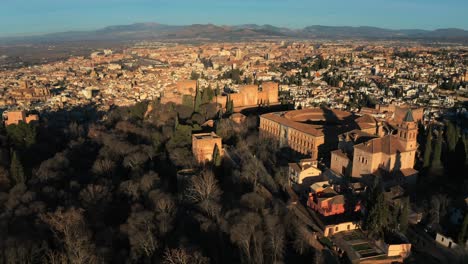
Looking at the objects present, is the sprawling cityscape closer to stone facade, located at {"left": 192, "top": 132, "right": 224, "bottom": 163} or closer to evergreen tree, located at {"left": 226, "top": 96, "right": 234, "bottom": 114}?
stone facade, located at {"left": 192, "top": 132, "right": 224, "bottom": 163}

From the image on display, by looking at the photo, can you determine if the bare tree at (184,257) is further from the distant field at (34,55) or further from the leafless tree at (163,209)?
the distant field at (34,55)

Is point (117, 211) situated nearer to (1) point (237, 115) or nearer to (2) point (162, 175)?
(2) point (162, 175)

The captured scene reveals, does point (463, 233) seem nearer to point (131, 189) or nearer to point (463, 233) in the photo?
point (463, 233)

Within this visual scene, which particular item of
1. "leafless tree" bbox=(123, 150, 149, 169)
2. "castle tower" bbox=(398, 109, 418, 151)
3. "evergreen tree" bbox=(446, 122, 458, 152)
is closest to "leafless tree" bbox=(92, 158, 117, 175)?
"leafless tree" bbox=(123, 150, 149, 169)

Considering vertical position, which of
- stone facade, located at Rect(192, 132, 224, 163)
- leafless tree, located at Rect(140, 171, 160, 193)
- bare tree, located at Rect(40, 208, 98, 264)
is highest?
stone facade, located at Rect(192, 132, 224, 163)

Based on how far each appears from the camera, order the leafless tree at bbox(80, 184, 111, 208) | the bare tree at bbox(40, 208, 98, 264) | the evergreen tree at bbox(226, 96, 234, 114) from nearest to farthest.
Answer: the bare tree at bbox(40, 208, 98, 264) < the leafless tree at bbox(80, 184, 111, 208) < the evergreen tree at bbox(226, 96, 234, 114)

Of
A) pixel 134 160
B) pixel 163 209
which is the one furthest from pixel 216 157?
pixel 163 209

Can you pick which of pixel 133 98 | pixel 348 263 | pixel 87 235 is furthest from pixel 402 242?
pixel 133 98

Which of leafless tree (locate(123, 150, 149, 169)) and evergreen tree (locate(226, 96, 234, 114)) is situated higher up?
evergreen tree (locate(226, 96, 234, 114))
